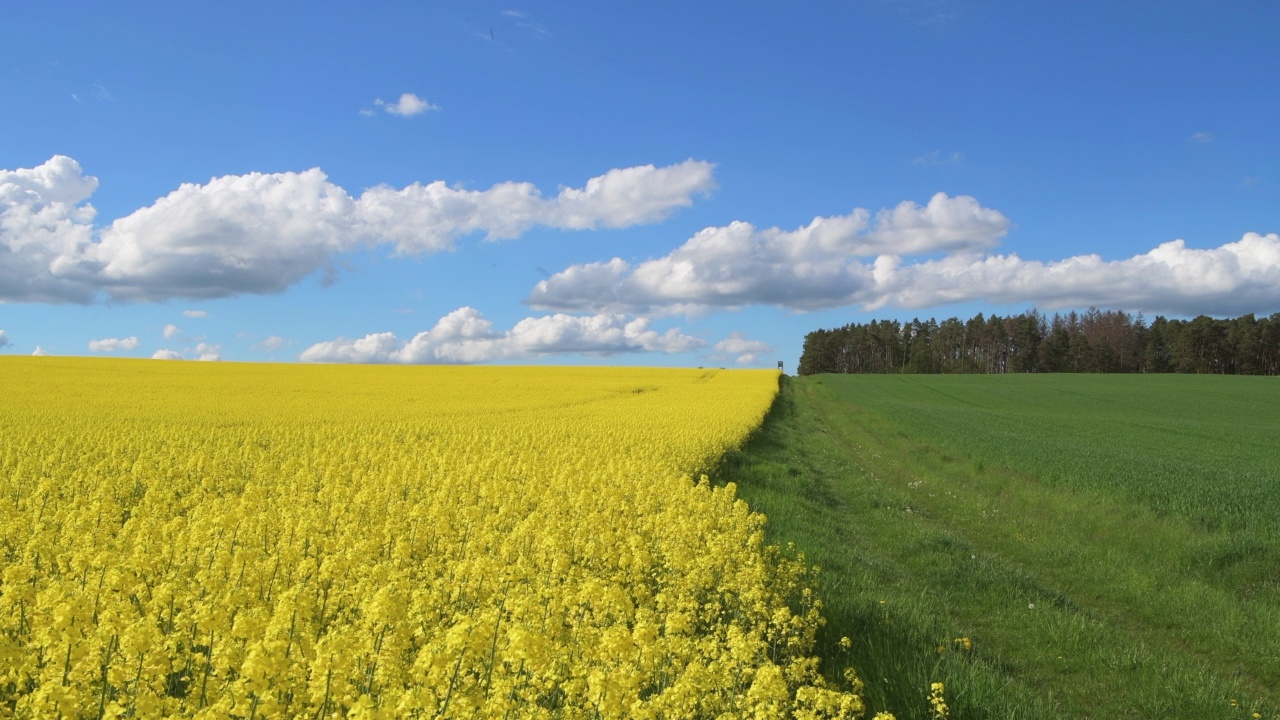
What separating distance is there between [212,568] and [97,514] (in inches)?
104

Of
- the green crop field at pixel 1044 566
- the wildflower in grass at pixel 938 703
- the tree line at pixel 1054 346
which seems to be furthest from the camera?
the tree line at pixel 1054 346

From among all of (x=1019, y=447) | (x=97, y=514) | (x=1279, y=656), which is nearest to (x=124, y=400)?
(x=97, y=514)

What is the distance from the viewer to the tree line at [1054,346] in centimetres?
9038

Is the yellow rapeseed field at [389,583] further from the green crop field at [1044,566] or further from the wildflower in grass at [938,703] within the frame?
the green crop field at [1044,566]

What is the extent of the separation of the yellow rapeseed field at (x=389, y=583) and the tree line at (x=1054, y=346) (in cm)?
9880

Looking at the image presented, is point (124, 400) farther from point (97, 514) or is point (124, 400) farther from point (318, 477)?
point (97, 514)

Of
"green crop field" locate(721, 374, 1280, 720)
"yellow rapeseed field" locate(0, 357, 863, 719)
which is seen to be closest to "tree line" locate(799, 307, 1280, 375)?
"green crop field" locate(721, 374, 1280, 720)

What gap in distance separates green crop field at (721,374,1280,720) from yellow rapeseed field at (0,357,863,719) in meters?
0.99

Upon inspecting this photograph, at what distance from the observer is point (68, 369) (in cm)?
4075

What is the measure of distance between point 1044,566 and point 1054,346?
104 m

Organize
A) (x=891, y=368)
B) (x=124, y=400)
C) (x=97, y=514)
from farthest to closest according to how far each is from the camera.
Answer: (x=891, y=368), (x=124, y=400), (x=97, y=514)

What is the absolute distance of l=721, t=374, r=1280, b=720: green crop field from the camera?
6.56 metres

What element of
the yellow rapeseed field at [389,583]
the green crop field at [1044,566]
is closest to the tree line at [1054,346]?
the green crop field at [1044,566]

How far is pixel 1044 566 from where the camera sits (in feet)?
36.3
